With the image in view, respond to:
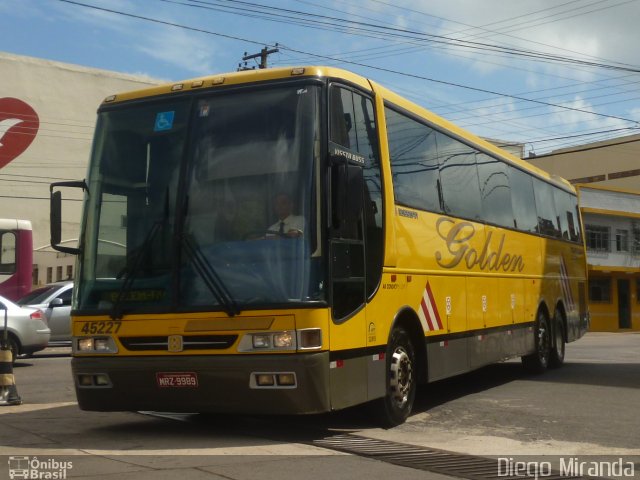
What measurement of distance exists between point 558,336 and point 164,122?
11.0 m

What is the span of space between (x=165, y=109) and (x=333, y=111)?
1.78 meters

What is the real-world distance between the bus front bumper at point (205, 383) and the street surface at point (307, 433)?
388mm

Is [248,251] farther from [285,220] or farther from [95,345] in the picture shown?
[95,345]

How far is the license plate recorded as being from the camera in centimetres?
813

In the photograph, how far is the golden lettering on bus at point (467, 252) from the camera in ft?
37.0

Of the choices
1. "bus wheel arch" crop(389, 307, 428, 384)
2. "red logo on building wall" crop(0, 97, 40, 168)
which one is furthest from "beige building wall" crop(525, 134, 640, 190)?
"bus wheel arch" crop(389, 307, 428, 384)

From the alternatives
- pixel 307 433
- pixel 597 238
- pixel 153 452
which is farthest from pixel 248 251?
pixel 597 238

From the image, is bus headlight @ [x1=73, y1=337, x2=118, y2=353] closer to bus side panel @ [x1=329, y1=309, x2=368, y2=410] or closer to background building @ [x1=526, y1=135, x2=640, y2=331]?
bus side panel @ [x1=329, y1=309, x2=368, y2=410]

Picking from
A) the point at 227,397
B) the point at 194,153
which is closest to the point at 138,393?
the point at 227,397

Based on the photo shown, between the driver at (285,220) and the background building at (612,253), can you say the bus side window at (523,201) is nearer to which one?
the driver at (285,220)

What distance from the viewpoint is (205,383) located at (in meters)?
8.08

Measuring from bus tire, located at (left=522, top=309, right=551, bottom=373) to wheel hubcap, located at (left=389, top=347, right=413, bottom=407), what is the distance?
643 cm

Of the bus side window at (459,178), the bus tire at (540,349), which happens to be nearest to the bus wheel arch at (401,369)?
the bus side window at (459,178)

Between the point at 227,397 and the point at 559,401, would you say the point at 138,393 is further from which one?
the point at 559,401
